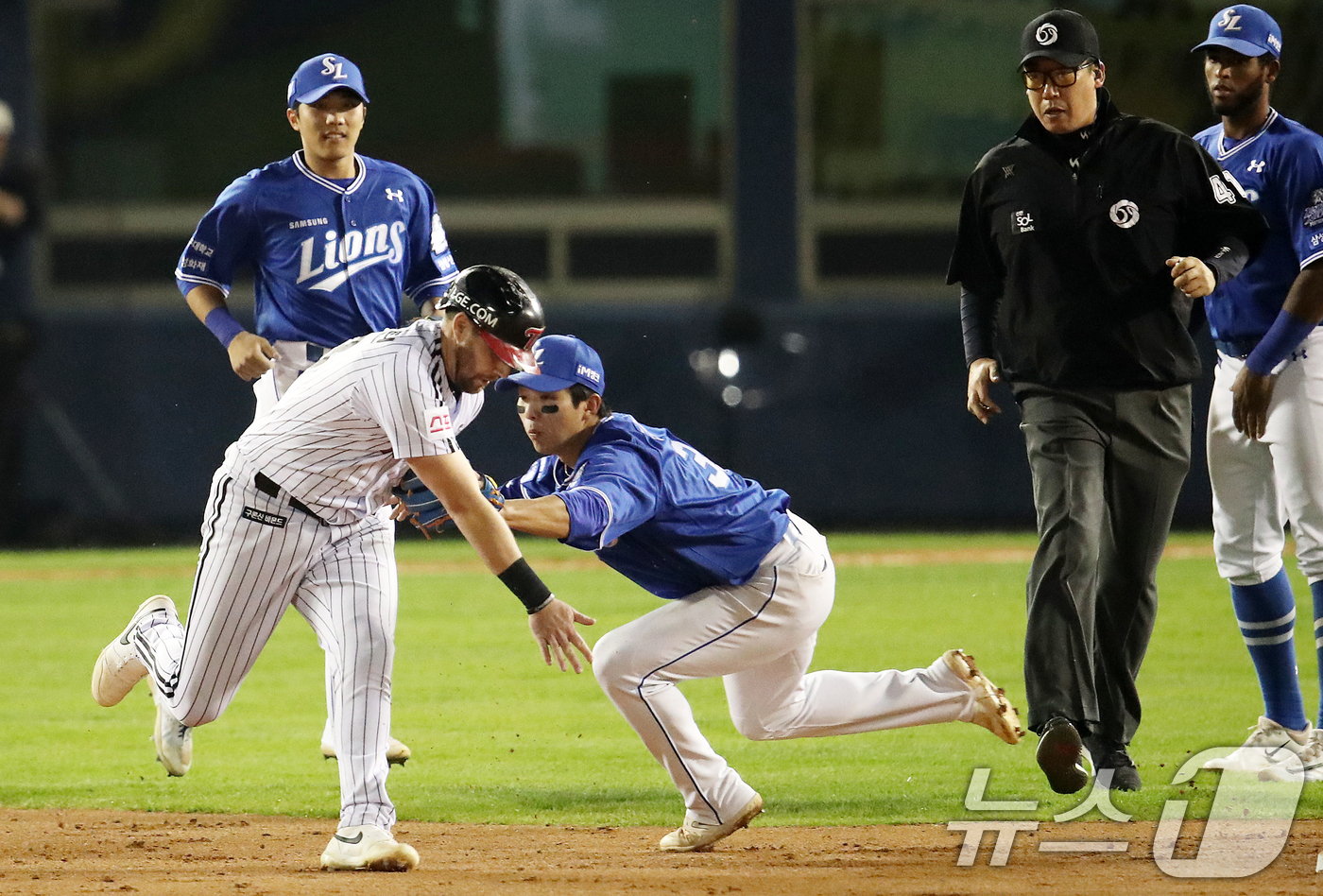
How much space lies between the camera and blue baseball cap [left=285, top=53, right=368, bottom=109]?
5.88m

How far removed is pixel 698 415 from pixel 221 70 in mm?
5276

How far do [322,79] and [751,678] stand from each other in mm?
2512

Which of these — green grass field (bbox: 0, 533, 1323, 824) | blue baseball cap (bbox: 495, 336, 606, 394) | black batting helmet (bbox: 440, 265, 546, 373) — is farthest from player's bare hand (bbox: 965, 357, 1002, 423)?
black batting helmet (bbox: 440, 265, 546, 373)

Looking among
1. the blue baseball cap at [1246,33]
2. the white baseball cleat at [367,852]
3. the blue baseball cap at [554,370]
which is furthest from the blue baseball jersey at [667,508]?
the blue baseball cap at [1246,33]

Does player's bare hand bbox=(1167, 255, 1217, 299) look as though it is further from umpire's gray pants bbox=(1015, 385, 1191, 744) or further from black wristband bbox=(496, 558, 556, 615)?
black wristband bbox=(496, 558, 556, 615)

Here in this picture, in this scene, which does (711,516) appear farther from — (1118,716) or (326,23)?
(326,23)

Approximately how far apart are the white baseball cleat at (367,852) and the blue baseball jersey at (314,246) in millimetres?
2054

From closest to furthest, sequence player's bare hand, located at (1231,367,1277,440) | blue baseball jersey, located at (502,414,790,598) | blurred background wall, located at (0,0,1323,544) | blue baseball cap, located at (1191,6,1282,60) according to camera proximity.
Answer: blue baseball jersey, located at (502,414,790,598)
player's bare hand, located at (1231,367,1277,440)
blue baseball cap, located at (1191,6,1282,60)
blurred background wall, located at (0,0,1323,544)

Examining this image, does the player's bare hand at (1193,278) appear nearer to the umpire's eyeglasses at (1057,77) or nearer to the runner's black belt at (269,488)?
the umpire's eyeglasses at (1057,77)

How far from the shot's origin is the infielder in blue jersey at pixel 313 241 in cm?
597

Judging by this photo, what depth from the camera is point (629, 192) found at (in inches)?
615

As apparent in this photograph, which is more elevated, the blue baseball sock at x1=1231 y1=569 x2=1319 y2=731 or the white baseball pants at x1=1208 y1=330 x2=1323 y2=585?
the white baseball pants at x1=1208 y1=330 x2=1323 y2=585

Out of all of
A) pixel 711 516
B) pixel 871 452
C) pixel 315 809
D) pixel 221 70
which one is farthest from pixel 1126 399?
pixel 221 70

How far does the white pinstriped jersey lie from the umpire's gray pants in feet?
5.66
